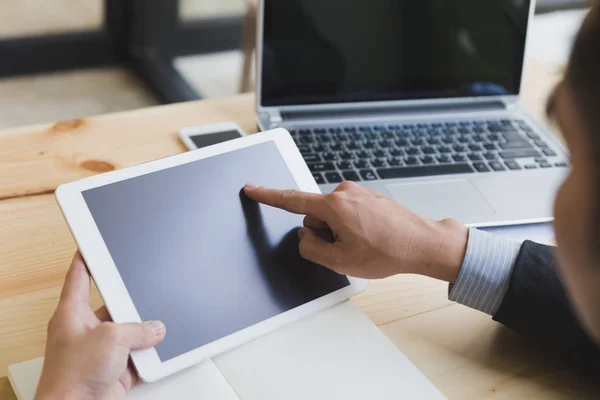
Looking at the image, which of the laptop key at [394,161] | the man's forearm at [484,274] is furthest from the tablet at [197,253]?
the laptop key at [394,161]

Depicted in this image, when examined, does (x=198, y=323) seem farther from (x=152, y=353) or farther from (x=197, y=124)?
(x=197, y=124)

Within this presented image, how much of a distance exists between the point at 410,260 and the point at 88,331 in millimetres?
349

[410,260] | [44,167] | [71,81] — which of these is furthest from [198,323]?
[71,81]

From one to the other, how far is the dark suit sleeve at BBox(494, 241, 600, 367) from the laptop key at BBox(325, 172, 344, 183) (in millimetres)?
272

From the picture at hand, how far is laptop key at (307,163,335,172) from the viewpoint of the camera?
961 millimetres

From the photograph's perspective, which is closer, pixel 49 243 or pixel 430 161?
pixel 49 243

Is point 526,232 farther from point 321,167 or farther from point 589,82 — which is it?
point 589,82

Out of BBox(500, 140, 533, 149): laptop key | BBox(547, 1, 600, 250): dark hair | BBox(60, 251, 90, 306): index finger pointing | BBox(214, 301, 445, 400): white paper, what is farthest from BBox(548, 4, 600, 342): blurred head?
BBox(500, 140, 533, 149): laptop key

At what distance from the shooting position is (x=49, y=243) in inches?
32.7

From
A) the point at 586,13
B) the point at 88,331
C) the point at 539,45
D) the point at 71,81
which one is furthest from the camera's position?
the point at 539,45

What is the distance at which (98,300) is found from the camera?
2.45ft

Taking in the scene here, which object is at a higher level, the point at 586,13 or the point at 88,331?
the point at 586,13

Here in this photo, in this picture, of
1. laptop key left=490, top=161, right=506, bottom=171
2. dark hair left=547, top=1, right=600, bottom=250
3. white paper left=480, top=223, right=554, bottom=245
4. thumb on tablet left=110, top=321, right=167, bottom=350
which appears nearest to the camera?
dark hair left=547, top=1, right=600, bottom=250

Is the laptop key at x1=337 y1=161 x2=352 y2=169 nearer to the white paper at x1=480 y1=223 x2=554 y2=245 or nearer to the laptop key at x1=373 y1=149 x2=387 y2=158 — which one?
the laptop key at x1=373 y1=149 x2=387 y2=158
